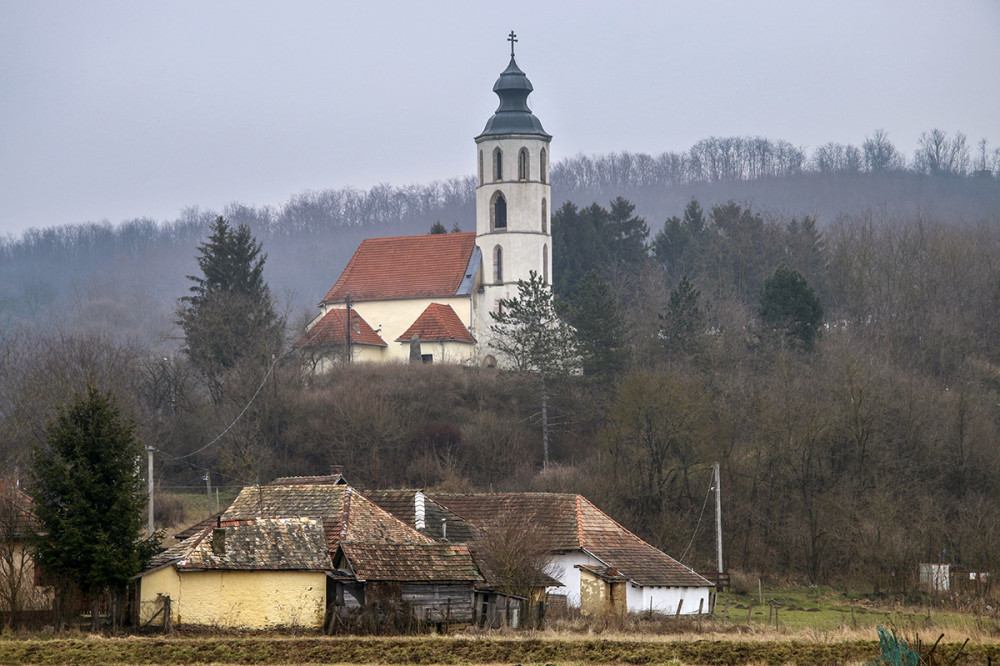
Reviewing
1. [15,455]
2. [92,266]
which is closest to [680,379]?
[15,455]

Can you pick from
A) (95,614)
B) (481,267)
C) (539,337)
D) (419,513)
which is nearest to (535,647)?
(95,614)

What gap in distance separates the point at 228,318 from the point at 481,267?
13.0 m

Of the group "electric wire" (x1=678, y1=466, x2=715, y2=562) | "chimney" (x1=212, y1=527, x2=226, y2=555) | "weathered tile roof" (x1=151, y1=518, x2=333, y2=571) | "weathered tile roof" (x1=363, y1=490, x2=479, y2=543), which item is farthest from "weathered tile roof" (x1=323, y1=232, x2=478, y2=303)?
"chimney" (x1=212, y1=527, x2=226, y2=555)

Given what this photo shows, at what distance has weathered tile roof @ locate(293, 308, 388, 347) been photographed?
64.3 m

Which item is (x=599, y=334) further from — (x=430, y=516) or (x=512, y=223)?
(x=430, y=516)

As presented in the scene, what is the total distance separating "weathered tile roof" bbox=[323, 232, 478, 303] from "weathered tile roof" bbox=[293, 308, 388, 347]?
4.13ft

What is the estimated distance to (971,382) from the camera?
Answer: 5669 cm

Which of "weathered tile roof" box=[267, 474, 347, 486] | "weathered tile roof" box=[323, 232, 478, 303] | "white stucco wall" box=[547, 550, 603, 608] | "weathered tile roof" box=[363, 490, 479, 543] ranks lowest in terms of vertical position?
"white stucco wall" box=[547, 550, 603, 608]

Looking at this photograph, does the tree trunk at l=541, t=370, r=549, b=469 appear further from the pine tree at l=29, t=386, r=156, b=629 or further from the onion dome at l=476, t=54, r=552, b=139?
the pine tree at l=29, t=386, r=156, b=629

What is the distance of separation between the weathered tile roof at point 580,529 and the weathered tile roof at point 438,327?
27058mm

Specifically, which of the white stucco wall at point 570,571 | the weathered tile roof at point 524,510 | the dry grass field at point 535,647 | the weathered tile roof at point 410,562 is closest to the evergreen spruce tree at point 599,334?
the weathered tile roof at point 524,510

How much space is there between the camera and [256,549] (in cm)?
2825

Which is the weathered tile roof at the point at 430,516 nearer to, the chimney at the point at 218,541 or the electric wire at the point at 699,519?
the chimney at the point at 218,541

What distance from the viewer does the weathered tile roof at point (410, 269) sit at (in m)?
67.4
